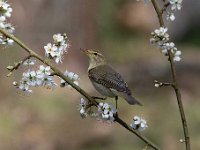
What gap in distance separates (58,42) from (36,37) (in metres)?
8.32

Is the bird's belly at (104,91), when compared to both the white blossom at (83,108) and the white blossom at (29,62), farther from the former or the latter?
the white blossom at (29,62)

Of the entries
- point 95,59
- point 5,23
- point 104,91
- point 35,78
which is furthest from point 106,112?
point 95,59

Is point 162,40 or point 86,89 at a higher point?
point 86,89

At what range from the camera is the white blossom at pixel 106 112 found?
266 cm

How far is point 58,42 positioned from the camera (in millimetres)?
2689

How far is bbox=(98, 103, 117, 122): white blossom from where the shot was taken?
2658 mm

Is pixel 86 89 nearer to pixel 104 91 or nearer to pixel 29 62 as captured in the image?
pixel 104 91

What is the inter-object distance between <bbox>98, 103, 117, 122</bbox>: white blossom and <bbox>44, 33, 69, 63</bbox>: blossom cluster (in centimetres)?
25

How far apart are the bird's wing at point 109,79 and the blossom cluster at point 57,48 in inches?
25.2

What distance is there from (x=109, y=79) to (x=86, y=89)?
6.72m

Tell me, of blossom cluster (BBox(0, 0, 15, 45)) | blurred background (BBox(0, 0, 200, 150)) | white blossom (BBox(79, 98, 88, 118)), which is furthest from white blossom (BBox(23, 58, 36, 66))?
blurred background (BBox(0, 0, 200, 150))

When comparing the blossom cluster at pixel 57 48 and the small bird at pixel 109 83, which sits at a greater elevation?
the small bird at pixel 109 83

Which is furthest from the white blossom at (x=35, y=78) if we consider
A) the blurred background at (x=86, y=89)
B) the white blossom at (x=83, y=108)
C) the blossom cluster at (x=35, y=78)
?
the blurred background at (x=86, y=89)

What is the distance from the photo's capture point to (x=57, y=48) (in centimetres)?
268
